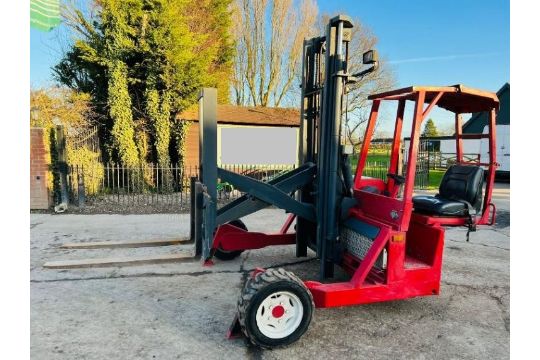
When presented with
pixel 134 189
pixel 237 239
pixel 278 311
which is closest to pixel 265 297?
pixel 278 311

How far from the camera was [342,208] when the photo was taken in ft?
14.7

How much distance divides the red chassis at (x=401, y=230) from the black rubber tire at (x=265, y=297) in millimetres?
230

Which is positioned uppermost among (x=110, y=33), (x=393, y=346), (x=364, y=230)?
(x=110, y=33)

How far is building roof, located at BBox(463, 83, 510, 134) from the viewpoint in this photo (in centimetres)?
2194

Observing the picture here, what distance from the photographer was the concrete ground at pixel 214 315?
3305 millimetres

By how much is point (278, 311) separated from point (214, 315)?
0.92 metres

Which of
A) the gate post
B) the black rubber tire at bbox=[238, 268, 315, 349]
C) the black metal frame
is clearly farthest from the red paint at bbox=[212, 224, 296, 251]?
the gate post

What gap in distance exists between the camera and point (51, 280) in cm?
481

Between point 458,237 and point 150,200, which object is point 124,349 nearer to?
point 458,237

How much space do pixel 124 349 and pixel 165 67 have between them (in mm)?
11619

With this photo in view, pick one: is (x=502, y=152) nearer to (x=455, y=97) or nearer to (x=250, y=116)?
(x=250, y=116)

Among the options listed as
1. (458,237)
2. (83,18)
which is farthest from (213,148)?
(83,18)

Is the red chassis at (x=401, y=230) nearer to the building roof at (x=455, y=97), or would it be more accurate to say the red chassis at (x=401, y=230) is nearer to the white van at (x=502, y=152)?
the building roof at (x=455, y=97)

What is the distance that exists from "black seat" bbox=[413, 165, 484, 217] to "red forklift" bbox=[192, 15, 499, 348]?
12 millimetres
